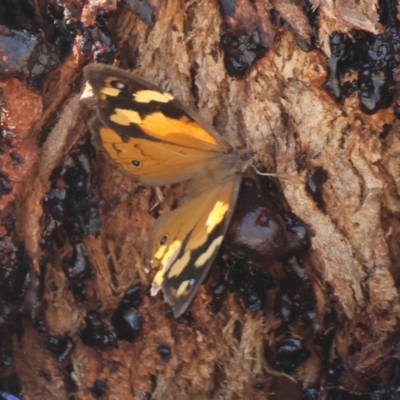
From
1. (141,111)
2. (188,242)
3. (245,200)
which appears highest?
(141,111)

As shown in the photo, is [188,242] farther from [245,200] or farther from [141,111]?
[141,111]

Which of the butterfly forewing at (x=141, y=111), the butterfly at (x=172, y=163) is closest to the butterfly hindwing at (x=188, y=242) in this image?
the butterfly at (x=172, y=163)

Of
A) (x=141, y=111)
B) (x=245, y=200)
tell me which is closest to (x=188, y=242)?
(x=245, y=200)

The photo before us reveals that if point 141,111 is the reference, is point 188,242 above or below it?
below

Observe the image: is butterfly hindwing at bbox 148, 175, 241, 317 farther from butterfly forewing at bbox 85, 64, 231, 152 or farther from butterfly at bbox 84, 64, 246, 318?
butterfly forewing at bbox 85, 64, 231, 152

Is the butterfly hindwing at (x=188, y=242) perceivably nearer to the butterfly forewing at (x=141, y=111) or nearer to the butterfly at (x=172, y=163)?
the butterfly at (x=172, y=163)

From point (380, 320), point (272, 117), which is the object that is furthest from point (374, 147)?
point (380, 320)

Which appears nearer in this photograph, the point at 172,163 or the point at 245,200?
the point at 245,200

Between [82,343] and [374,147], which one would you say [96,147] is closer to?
[82,343]
